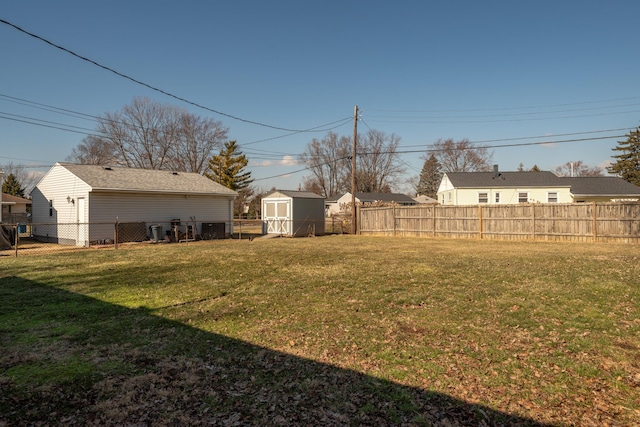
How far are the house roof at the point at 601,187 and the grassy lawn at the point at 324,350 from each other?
26.5 metres

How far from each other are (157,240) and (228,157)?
96.3 ft

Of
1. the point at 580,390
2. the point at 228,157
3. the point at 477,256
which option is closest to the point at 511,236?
the point at 477,256

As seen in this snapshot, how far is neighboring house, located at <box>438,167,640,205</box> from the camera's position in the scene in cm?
2956

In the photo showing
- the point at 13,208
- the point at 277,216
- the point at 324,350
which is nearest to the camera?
the point at 324,350

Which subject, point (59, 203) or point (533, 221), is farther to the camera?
point (59, 203)

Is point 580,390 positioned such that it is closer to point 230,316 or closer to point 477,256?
point 230,316

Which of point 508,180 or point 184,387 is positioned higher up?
point 508,180

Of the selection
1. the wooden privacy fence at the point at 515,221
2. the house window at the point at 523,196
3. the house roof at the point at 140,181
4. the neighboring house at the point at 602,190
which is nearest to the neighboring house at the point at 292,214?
the house roof at the point at 140,181

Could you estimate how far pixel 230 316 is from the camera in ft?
18.0

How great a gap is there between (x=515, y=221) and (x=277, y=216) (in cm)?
1354

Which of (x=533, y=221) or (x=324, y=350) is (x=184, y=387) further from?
(x=533, y=221)

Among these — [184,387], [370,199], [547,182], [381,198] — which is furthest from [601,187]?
[184,387]

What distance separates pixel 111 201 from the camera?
1809 cm

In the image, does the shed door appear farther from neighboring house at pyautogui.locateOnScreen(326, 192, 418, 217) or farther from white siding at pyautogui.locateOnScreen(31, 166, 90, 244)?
neighboring house at pyautogui.locateOnScreen(326, 192, 418, 217)
